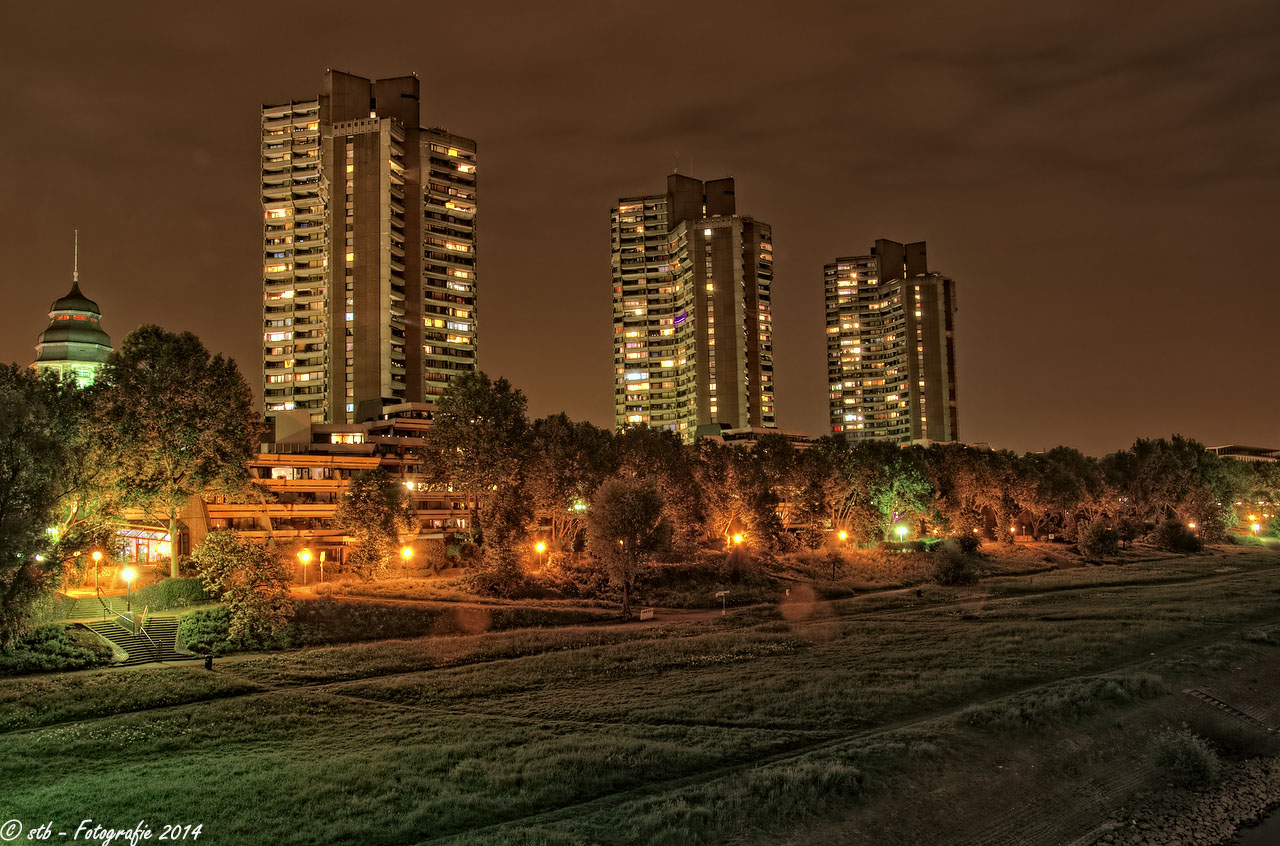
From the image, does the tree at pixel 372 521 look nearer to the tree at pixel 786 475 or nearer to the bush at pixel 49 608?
the bush at pixel 49 608

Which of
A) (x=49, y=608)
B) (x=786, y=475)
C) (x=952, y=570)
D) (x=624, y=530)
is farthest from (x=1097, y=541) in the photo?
(x=49, y=608)

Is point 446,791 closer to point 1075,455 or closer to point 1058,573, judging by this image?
point 1058,573

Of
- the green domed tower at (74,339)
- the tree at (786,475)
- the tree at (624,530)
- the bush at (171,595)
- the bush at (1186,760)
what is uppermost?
the green domed tower at (74,339)

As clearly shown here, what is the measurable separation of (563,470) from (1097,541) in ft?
246

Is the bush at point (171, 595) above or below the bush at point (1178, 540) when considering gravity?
above

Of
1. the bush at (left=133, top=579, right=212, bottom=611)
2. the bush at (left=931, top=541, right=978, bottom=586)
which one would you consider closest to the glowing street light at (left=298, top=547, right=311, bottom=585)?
the bush at (left=133, top=579, right=212, bottom=611)

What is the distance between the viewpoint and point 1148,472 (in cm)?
13425

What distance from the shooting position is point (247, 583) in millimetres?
50750

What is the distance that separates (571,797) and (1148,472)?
5426 inches

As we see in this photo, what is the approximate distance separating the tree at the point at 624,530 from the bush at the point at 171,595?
30030 mm

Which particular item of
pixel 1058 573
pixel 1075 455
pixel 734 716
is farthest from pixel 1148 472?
pixel 734 716

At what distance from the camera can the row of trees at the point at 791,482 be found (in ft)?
265

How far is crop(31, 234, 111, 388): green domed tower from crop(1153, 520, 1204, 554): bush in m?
164

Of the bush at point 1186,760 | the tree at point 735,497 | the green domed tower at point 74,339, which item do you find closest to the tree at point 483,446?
the tree at point 735,497
